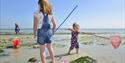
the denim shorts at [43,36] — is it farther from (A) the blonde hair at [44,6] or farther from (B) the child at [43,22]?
→ (A) the blonde hair at [44,6]

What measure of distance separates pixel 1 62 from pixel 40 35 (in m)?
2.28

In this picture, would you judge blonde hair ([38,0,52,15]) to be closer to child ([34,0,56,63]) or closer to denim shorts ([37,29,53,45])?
child ([34,0,56,63])

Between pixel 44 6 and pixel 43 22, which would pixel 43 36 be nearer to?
pixel 43 22

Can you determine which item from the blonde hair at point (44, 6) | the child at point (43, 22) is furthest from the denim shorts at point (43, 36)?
the blonde hair at point (44, 6)

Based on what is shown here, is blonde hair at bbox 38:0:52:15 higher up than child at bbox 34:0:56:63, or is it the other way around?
blonde hair at bbox 38:0:52:15

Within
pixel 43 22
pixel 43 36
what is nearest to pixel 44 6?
pixel 43 22

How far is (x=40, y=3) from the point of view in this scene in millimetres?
6883

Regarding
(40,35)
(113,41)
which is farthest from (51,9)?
(113,41)

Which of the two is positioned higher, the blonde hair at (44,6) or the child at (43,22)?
the blonde hair at (44,6)

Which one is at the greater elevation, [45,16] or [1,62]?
[45,16]

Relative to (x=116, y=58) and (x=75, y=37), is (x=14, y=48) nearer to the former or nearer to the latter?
(x=75, y=37)

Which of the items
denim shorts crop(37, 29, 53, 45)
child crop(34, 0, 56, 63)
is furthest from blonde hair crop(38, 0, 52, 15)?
denim shorts crop(37, 29, 53, 45)

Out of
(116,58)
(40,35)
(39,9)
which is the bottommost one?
(116,58)

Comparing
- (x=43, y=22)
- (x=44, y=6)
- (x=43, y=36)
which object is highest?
(x=44, y=6)
